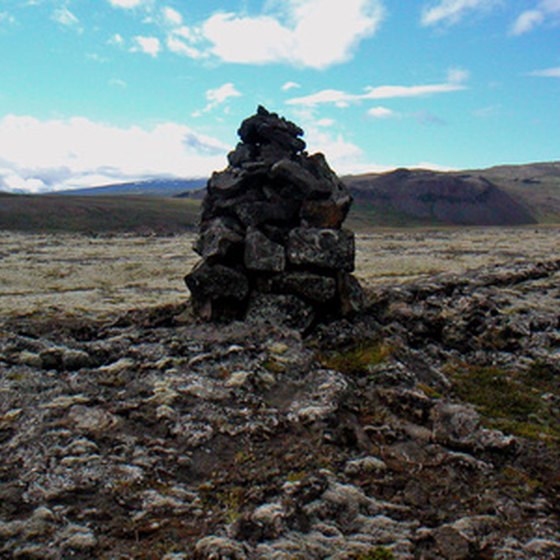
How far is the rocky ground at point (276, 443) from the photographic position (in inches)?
423

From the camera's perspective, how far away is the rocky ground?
35.2 feet

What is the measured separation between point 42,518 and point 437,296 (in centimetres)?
2568

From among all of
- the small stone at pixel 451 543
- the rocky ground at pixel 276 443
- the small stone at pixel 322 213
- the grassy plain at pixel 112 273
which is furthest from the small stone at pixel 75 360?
the grassy plain at pixel 112 273

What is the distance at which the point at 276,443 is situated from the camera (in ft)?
47.9

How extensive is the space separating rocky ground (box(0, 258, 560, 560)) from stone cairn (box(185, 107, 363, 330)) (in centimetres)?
122

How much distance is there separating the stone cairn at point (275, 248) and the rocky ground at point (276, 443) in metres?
1.22

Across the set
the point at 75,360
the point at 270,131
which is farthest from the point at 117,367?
the point at 270,131

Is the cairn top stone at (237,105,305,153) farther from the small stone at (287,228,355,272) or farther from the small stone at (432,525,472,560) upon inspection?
the small stone at (432,525,472,560)

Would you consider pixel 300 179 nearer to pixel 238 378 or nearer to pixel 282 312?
pixel 282 312

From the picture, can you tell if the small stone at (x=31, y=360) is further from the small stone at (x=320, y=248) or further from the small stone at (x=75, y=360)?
the small stone at (x=320, y=248)

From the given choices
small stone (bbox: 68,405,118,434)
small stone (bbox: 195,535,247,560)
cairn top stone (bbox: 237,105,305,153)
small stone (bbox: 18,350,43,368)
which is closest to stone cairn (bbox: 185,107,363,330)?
cairn top stone (bbox: 237,105,305,153)

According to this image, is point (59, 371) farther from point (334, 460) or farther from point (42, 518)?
point (334, 460)

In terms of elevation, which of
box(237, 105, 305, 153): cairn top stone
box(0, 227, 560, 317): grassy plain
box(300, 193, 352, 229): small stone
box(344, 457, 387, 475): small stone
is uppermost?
box(237, 105, 305, 153): cairn top stone

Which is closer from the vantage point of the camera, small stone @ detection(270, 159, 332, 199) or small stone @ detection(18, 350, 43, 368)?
small stone @ detection(18, 350, 43, 368)
